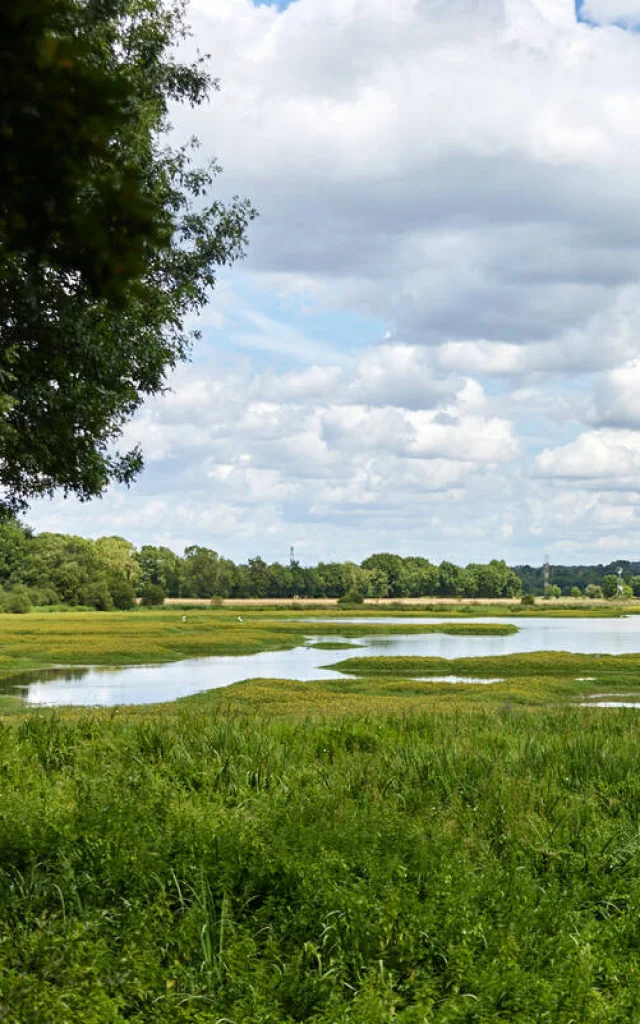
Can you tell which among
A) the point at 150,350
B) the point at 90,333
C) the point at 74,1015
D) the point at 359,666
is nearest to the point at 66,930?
the point at 74,1015

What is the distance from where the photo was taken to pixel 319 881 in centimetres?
634

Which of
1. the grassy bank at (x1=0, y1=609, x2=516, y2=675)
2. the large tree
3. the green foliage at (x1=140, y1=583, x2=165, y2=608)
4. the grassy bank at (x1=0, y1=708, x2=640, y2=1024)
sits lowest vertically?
the grassy bank at (x1=0, y1=609, x2=516, y2=675)

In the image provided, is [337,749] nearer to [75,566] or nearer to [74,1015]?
[74,1015]

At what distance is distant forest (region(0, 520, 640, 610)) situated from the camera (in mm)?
111750

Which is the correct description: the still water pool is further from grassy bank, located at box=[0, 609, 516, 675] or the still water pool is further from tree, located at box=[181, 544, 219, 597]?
tree, located at box=[181, 544, 219, 597]

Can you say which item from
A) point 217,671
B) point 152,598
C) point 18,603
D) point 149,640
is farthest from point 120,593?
point 217,671

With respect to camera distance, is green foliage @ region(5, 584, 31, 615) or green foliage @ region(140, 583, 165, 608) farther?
green foliage @ region(140, 583, 165, 608)

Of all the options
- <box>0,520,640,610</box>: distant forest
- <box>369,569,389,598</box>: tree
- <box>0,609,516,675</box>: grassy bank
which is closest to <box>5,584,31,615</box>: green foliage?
<box>0,520,640,610</box>: distant forest

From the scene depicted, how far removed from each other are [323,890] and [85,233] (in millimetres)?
4722

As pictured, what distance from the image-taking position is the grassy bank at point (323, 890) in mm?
5223

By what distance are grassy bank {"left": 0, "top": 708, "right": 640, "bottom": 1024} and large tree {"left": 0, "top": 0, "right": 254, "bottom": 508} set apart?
387 cm

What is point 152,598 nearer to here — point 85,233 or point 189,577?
point 189,577

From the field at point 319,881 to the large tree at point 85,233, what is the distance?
3912 mm

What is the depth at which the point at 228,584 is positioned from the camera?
5723 inches
